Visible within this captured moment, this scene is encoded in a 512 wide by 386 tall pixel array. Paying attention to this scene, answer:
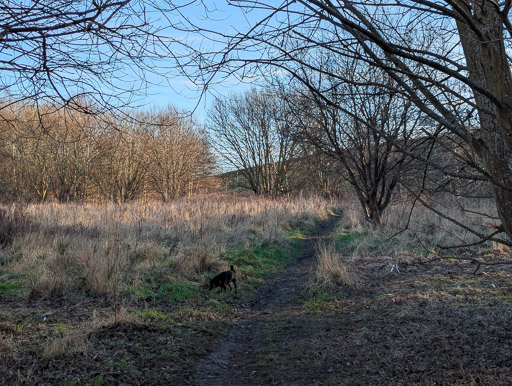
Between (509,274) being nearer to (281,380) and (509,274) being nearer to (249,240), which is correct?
(281,380)

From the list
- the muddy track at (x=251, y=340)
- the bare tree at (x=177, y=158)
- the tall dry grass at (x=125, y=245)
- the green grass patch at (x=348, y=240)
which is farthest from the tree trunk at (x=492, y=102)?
the bare tree at (x=177, y=158)

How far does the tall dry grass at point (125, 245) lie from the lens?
6.41 m

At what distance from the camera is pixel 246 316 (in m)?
5.73

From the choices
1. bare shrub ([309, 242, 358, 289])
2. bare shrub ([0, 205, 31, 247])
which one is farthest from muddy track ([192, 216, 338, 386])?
bare shrub ([0, 205, 31, 247])

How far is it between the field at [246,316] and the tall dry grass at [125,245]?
41 mm

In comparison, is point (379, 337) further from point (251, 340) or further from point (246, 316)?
point (246, 316)

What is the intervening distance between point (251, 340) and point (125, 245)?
4509 mm

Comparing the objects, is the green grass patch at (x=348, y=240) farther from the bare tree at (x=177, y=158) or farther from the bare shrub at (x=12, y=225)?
the bare tree at (x=177, y=158)

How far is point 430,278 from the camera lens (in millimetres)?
6668

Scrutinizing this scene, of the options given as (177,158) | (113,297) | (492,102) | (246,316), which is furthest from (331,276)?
(177,158)

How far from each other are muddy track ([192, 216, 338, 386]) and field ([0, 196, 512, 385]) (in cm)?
2

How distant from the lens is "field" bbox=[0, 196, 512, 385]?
3.58m

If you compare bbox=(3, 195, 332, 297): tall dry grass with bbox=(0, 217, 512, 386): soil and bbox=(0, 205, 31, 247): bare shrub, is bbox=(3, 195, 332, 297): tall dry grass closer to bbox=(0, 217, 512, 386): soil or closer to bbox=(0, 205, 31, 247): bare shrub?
bbox=(0, 205, 31, 247): bare shrub

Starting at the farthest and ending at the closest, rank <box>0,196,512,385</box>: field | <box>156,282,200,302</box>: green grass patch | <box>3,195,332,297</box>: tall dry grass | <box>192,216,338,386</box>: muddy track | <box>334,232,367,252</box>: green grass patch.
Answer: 1. <box>334,232,367,252</box>: green grass patch
2. <box>3,195,332,297</box>: tall dry grass
3. <box>156,282,200,302</box>: green grass patch
4. <box>192,216,338,386</box>: muddy track
5. <box>0,196,512,385</box>: field
